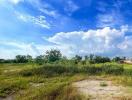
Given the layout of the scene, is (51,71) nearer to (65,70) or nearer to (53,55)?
(65,70)

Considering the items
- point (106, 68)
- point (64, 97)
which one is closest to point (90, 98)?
point (64, 97)

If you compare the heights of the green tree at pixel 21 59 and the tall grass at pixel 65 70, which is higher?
the green tree at pixel 21 59

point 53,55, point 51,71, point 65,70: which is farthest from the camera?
point 53,55

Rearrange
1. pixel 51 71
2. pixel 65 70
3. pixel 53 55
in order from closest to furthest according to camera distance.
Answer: pixel 51 71 → pixel 65 70 → pixel 53 55

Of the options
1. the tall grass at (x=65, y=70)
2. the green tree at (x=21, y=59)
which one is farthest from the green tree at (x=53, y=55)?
the tall grass at (x=65, y=70)

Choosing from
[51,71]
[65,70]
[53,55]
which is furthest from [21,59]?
[51,71]

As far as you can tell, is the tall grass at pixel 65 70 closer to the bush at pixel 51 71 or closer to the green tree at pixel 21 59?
the bush at pixel 51 71

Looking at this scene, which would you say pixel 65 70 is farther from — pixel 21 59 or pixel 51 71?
pixel 21 59

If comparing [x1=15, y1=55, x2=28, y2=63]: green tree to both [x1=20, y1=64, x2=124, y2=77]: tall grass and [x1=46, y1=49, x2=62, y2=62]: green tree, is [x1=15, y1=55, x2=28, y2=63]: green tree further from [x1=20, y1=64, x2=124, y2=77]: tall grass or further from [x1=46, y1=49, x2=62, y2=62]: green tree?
[x1=20, y1=64, x2=124, y2=77]: tall grass

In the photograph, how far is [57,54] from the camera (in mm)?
57906

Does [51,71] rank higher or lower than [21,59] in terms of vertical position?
lower

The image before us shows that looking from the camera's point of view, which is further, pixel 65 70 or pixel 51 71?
pixel 65 70

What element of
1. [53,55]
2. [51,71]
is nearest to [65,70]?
[51,71]

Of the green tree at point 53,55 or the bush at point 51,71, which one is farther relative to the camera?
the green tree at point 53,55
